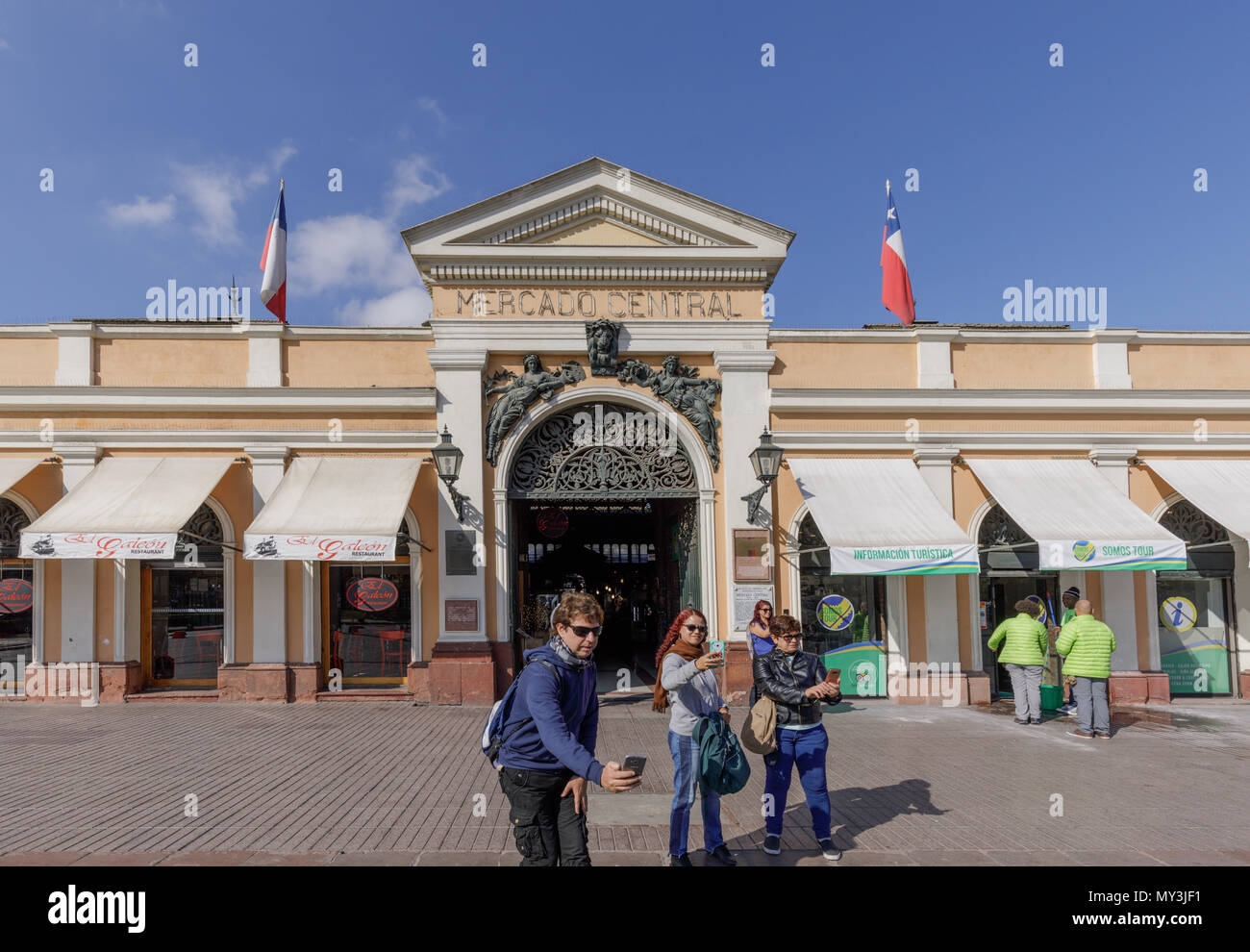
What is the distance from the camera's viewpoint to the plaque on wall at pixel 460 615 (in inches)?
432

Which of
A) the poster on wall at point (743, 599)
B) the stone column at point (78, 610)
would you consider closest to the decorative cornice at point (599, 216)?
the poster on wall at point (743, 599)

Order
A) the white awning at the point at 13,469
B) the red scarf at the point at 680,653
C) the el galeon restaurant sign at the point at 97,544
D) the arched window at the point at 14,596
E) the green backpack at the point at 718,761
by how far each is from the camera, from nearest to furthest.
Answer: the green backpack at the point at 718,761 < the red scarf at the point at 680,653 < the el galeon restaurant sign at the point at 97,544 < the white awning at the point at 13,469 < the arched window at the point at 14,596

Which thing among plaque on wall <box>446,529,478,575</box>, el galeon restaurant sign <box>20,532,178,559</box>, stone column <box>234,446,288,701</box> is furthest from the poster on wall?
el galeon restaurant sign <box>20,532,178,559</box>

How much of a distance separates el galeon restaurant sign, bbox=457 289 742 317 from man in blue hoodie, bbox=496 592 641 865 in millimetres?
8601

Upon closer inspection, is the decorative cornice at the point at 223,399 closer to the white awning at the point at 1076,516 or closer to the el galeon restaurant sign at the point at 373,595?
the el galeon restaurant sign at the point at 373,595

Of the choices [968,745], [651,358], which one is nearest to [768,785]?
[968,745]

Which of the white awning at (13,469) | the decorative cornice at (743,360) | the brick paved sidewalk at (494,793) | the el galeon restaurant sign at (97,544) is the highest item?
the decorative cornice at (743,360)

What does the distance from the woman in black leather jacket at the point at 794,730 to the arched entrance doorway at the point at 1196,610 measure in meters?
9.35

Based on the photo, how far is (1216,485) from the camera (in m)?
11.5

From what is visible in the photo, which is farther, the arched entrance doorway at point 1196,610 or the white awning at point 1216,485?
the arched entrance doorway at point 1196,610

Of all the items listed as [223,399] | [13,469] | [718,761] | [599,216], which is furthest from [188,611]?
[718,761]

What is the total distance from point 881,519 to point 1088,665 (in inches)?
116

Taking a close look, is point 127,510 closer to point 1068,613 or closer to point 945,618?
point 945,618

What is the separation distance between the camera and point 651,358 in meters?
11.8
